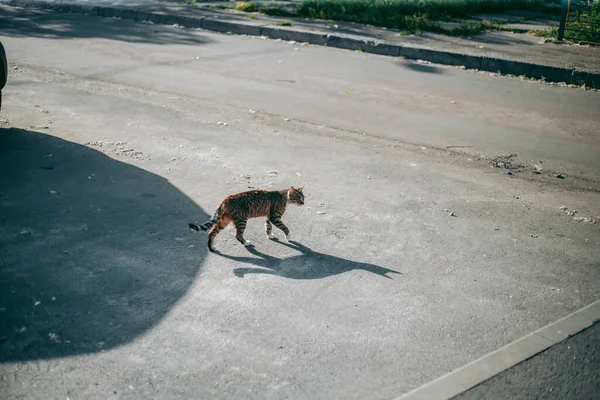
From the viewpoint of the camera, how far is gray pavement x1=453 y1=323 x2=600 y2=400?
11.9 ft

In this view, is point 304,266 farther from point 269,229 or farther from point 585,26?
point 585,26

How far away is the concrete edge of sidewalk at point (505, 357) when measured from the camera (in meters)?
3.60

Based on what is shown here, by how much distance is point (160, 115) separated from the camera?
8.73 m

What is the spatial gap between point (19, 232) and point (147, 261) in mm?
1163

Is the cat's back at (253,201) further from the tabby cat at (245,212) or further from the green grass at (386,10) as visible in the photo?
the green grass at (386,10)

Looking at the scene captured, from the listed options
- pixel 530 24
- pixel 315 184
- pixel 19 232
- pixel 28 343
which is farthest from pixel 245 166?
pixel 530 24

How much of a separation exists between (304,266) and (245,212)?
2.14ft

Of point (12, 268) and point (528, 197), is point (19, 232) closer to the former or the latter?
point (12, 268)

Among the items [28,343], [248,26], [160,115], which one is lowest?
[28,343]

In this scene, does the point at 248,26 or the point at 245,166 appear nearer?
the point at 245,166

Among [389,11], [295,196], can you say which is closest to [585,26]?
[389,11]

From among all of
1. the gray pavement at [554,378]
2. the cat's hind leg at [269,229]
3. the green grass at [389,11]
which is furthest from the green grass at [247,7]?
the gray pavement at [554,378]

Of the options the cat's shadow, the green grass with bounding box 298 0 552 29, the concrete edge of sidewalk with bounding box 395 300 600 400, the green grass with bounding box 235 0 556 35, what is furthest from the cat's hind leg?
the green grass with bounding box 298 0 552 29

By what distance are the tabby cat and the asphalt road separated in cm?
14
